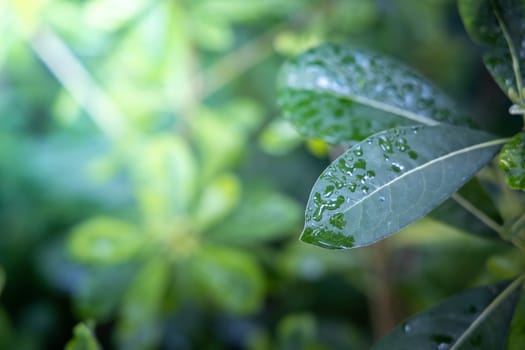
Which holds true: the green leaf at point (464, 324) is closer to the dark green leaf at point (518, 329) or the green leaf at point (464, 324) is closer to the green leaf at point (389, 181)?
the dark green leaf at point (518, 329)

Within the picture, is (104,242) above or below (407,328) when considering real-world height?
below

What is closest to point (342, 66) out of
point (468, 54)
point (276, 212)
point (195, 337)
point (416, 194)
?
point (416, 194)

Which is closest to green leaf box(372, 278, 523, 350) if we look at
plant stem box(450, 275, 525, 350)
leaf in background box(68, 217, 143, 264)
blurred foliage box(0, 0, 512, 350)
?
plant stem box(450, 275, 525, 350)

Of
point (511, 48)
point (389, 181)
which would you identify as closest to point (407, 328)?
point (389, 181)

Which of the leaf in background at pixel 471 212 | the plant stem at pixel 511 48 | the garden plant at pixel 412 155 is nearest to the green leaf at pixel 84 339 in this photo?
the garden plant at pixel 412 155

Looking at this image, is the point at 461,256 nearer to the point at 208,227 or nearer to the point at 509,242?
the point at 208,227

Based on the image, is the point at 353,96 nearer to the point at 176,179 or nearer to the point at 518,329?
the point at 518,329

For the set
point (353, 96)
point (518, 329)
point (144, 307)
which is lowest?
point (144, 307)

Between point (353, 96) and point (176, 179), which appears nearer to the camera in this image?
point (353, 96)
